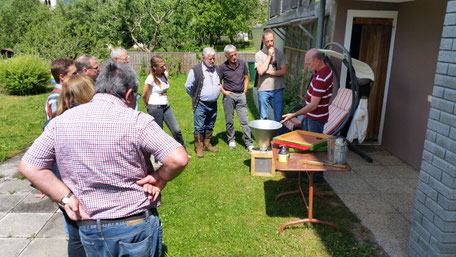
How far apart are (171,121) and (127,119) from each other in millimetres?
3859

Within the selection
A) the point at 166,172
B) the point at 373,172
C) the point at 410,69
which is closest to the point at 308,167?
the point at 166,172

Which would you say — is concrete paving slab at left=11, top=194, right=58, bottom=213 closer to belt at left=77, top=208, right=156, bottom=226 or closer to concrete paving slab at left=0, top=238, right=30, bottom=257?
concrete paving slab at left=0, top=238, right=30, bottom=257

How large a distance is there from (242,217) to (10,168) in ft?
14.4

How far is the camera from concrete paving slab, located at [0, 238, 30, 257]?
3539mm

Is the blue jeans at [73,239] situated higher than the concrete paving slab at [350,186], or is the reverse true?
the blue jeans at [73,239]

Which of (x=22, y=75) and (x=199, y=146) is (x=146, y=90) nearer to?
(x=199, y=146)

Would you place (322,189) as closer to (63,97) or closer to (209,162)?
(209,162)

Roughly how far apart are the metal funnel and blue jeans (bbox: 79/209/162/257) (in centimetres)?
276

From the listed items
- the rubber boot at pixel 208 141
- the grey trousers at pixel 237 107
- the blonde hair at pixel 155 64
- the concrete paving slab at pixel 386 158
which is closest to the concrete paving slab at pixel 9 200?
the blonde hair at pixel 155 64

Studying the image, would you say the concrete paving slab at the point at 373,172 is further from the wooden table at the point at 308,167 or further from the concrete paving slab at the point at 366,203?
the wooden table at the point at 308,167

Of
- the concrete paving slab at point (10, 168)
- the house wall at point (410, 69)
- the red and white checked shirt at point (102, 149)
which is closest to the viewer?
the red and white checked shirt at point (102, 149)

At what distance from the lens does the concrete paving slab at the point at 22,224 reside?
3.91 m

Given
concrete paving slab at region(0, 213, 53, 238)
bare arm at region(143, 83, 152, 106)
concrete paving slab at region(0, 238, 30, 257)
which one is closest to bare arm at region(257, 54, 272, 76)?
bare arm at region(143, 83, 152, 106)

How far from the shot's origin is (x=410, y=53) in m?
5.77
